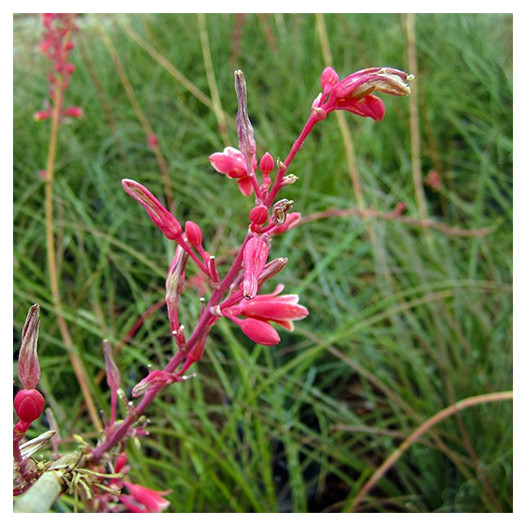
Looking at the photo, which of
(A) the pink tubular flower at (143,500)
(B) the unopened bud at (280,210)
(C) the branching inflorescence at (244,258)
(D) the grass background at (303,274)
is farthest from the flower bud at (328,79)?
(D) the grass background at (303,274)

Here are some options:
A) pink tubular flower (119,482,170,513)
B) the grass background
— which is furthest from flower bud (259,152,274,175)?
the grass background

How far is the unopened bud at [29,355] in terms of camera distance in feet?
1.53

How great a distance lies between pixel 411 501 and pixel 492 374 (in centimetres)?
37

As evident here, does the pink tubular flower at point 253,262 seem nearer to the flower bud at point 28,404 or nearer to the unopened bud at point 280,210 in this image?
the unopened bud at point 280,210

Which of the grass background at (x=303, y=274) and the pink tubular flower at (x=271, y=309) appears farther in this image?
the grass background at (x=303, y=274)

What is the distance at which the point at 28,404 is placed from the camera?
1.58 feet

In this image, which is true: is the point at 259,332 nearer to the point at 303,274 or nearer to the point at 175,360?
the point at 175,360

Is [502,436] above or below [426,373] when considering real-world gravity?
below

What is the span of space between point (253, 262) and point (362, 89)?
0.17m

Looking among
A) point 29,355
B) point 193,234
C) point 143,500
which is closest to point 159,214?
point 193,234

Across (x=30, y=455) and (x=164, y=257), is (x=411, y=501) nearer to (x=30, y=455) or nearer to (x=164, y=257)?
(x=164, y=257)

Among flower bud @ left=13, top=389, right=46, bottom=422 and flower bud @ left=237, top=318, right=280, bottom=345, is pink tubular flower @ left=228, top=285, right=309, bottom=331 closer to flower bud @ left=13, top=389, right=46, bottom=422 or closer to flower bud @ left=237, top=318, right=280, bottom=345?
flower bud @ left=237, top=318, right=280, bottom=345

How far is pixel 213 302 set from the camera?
48 cm

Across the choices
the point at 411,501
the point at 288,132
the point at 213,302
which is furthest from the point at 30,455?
the point at 288,132
